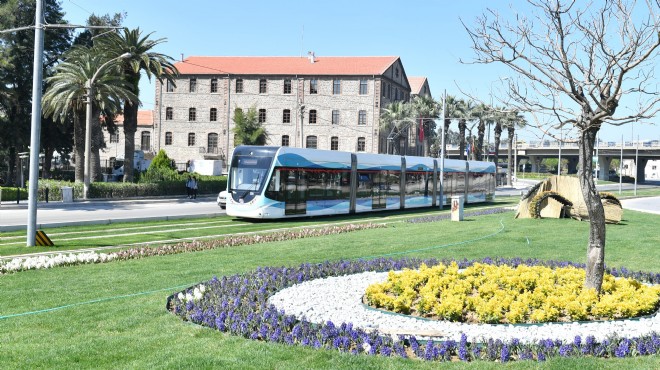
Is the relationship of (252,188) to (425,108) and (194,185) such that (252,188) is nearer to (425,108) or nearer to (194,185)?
(194,185)

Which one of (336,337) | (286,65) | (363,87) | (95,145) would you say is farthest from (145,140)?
(336,337)

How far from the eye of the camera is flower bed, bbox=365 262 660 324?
8312 mm

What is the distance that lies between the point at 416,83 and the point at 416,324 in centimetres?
9194

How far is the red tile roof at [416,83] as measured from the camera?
9556cm

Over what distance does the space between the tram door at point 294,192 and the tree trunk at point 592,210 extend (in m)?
18.6

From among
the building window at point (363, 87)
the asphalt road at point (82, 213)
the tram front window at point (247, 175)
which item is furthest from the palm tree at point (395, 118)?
the tram front window at point (247, 175)

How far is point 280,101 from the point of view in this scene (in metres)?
76.0

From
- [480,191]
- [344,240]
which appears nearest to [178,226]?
[344,240]

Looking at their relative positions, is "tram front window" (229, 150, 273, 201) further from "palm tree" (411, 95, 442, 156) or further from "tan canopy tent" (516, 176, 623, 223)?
"palm tree" (411, 95, 442, 156)

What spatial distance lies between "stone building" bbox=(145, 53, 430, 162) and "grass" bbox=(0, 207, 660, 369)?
56068mm

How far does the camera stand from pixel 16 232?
22203 millimetres

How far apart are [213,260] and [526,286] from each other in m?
6.90

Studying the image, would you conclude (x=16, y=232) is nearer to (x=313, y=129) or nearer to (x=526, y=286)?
(x=526, y=286)

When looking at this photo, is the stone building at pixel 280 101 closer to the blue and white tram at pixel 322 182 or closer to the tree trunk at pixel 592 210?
the blue and white tram at pixel 322 182
